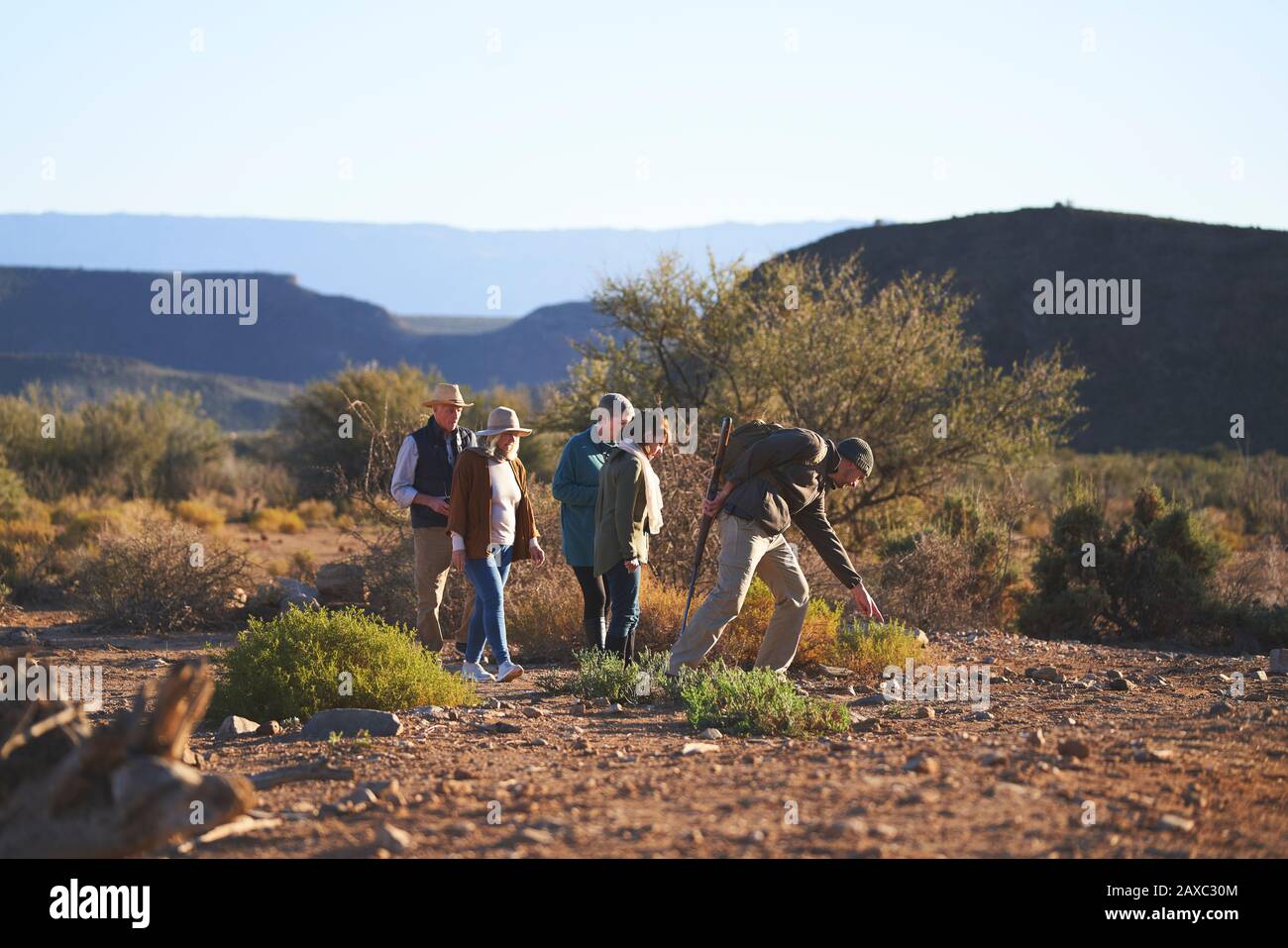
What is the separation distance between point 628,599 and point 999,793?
3767 millimetres

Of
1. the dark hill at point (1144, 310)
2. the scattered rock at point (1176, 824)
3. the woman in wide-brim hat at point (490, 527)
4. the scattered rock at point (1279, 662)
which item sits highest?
the dark hill at point (1144, 310)

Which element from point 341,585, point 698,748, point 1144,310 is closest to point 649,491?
point 698,748

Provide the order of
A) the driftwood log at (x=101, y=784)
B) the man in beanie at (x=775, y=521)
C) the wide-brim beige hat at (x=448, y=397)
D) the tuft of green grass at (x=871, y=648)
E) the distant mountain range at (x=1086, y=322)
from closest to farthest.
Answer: the driftwood log at (x=101, y=784), the man in beanie at (x=775, y=521), the wide-brim beige hat at (x=448, y=397), the tuft of green grass at (x=871, y=648), the distant mountain range at (x=1086, y=322)

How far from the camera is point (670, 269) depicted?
19281 mm

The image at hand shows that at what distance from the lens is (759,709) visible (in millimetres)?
7328

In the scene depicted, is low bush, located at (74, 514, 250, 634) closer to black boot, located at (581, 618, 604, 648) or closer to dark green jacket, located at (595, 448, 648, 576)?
black boot, located at (581, 618, 604, 648)

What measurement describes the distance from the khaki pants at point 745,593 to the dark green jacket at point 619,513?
557 millimetres

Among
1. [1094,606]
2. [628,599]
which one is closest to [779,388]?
[1094,606]

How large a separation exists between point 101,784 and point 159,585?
29.3 ft

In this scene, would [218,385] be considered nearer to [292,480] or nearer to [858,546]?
[292,480]

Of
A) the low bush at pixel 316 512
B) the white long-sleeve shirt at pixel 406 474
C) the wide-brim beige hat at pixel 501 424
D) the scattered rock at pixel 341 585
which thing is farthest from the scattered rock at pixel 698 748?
the low bush at pixel 316 512

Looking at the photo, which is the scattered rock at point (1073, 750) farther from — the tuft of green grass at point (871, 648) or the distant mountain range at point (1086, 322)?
the distant mountain range at point (1086, 322)

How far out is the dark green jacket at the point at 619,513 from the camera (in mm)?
8414

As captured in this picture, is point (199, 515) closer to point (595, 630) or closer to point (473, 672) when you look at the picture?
point (473, 672)
